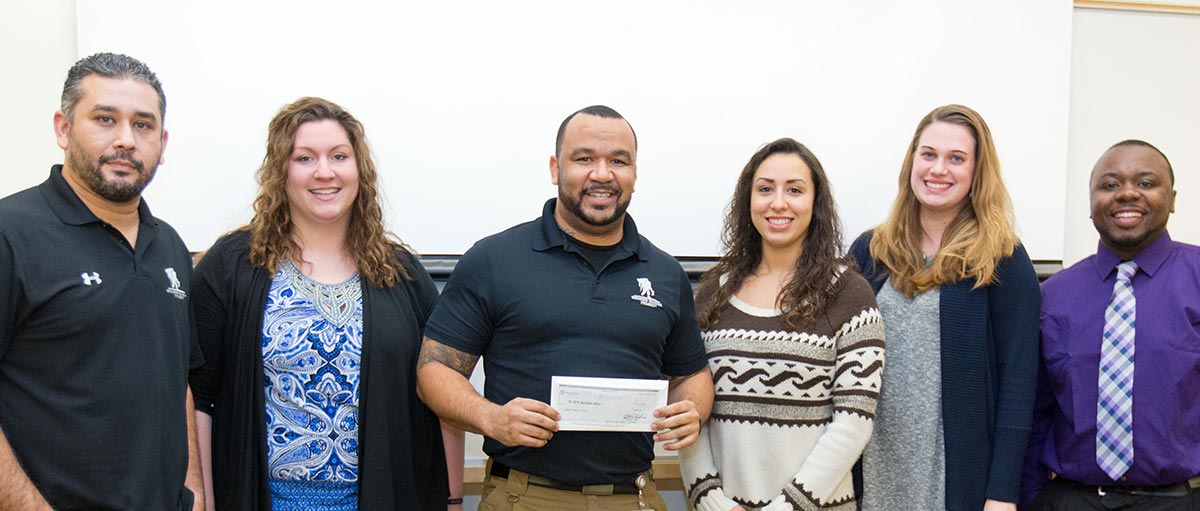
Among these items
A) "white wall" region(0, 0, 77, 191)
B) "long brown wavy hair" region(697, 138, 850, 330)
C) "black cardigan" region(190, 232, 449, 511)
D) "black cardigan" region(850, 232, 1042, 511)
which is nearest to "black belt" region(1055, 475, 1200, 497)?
"black cardigan" region(850, 232, 1042, 511)

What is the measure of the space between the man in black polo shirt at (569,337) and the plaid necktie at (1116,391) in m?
1.29

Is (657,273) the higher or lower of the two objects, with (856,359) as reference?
higher

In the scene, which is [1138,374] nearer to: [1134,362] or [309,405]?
[1134,362]

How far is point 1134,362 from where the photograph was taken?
275 cm

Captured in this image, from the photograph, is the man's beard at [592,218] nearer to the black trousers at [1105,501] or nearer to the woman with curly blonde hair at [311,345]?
the woman with curly blonde hair at [311,345]

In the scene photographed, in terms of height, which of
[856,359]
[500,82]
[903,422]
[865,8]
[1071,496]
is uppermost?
[865,8]

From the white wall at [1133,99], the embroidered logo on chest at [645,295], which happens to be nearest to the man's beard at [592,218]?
the embroidered logo on chest at [645,295]

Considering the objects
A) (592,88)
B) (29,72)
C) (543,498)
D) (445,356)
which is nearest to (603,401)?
(543,498)

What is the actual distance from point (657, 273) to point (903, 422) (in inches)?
35.9

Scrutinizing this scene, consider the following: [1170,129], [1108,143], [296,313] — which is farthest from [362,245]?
[1170,129]

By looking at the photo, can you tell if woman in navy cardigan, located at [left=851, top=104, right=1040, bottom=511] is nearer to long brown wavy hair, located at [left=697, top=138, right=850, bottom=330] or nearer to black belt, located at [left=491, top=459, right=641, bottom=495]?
long brown wavy hair, located at [left=697, top=138, right=850, bottom=330]

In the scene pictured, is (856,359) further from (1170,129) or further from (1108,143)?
(1170,129)

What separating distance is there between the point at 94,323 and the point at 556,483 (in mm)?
1205

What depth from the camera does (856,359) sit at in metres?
2.54
